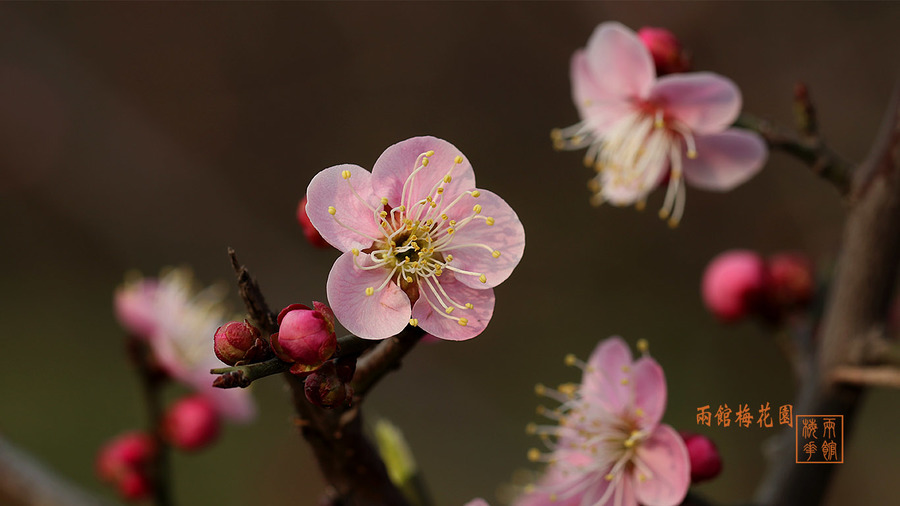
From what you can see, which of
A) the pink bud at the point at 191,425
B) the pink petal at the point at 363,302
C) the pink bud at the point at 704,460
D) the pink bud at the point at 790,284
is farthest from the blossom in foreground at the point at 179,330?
the pink bud at the point at 790,284

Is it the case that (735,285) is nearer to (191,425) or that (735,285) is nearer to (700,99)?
(700,99)

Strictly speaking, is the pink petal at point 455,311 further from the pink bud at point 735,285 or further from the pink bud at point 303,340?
the pink bud at point 735,285

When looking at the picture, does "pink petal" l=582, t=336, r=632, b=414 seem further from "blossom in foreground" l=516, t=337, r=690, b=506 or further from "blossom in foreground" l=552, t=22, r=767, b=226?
"blossom in foreground" l=552, t=22, r=767, b=226

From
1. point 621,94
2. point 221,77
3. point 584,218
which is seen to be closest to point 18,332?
point 221,77

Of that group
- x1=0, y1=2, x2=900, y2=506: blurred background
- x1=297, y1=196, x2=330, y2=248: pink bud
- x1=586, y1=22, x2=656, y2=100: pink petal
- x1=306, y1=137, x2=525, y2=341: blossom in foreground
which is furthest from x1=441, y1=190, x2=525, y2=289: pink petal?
x1=0, y1=2, x2=900, y2=506: blurred background

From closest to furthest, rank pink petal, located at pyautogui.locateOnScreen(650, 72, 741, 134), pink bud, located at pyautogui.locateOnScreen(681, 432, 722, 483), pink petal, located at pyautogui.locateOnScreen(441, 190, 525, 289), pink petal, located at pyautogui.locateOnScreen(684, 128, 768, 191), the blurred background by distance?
1. pink petal, located at pyautogui.locateOnScreen(441, 190, 525, 289)
2. pink bud, located at pyautogui.locateOnScreen(681, 432, 722, 483)
3. pink petal, located at pyautogui.locateOnScreen(650, 72, 741, 134)
4. pink petal, located at pyautogui.locateOnScreen(684, 128, 768, 191)
5. the blurred background
